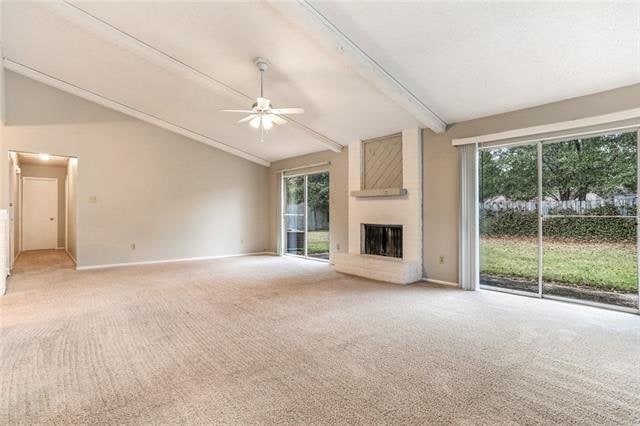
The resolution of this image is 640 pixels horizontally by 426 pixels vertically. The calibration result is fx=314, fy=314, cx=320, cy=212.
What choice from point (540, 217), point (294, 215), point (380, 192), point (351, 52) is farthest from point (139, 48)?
point (540, 217)

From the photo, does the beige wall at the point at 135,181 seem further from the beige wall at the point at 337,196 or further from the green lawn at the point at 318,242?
the beige wall at the point at 337,196

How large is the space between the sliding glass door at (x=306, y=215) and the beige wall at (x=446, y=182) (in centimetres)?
271

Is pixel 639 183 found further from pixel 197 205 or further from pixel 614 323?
pixel 197 205

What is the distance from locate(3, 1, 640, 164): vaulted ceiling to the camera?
123 inches

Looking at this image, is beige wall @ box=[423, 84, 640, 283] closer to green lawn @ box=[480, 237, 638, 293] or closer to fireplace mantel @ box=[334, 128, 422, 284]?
fireplace mantel @ box=[334, 128, 422, 284]

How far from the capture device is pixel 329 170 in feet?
24.4

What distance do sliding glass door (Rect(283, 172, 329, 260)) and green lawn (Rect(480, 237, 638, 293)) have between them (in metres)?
3.72

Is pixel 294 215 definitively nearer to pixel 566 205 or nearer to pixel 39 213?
pixel 566 205

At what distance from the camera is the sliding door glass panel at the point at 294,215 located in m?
8.45

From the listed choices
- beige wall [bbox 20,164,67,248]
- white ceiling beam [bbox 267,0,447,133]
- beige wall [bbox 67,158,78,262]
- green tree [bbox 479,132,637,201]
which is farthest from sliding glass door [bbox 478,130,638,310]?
beige wall [bbox 20,164,67,248]

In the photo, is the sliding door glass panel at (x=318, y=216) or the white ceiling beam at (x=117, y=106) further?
the sliding door glass panel at (x=318, y=216)


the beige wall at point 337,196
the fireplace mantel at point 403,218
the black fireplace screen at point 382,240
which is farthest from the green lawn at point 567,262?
the beige wall at point 337,196

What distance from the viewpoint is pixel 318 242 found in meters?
7.96

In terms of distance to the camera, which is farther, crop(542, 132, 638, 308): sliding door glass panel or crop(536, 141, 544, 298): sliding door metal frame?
crop(536, 141, 544, 298): sliding door metal frame
